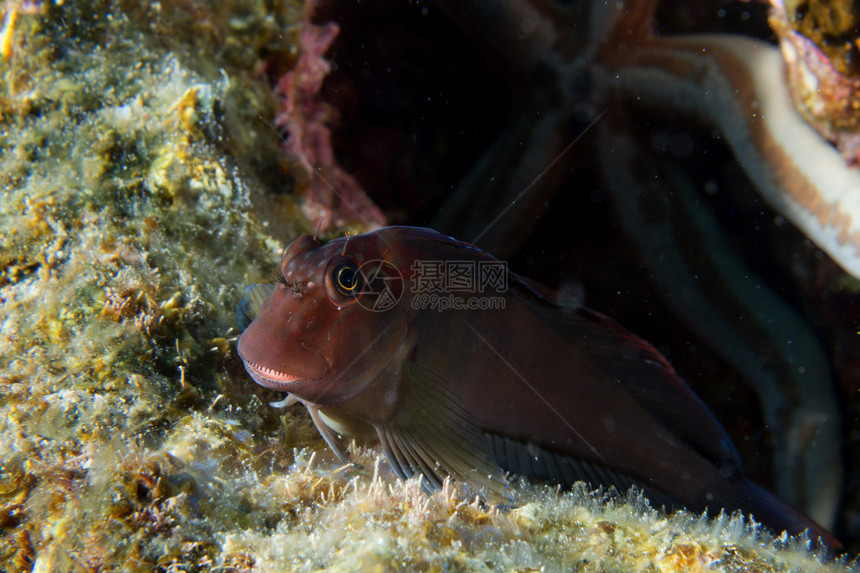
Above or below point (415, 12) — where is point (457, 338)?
below

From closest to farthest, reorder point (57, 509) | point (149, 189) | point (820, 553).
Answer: point (57, 509), point (820, 553), point (149, 189)

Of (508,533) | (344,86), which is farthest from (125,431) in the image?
Result: (344,86)

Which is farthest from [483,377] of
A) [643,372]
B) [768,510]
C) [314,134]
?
[314,134]

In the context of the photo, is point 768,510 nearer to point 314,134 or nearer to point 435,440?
point 435,440

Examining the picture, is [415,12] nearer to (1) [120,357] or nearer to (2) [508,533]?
(1) [120,357]

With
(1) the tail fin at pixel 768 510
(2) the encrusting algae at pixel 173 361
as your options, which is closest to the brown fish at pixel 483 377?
(1) the tail fin at pixel 768 510

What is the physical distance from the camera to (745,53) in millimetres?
2574

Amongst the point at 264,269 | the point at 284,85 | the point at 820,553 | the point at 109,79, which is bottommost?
the point at 264,269

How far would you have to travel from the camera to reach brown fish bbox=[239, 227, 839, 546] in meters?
2.22

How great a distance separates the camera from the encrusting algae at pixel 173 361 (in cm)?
144

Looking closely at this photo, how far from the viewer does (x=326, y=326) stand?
7.23 ft

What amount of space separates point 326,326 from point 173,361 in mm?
734

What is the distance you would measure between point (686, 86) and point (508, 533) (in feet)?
9.02

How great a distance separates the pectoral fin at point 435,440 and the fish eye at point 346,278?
519 millimetres
